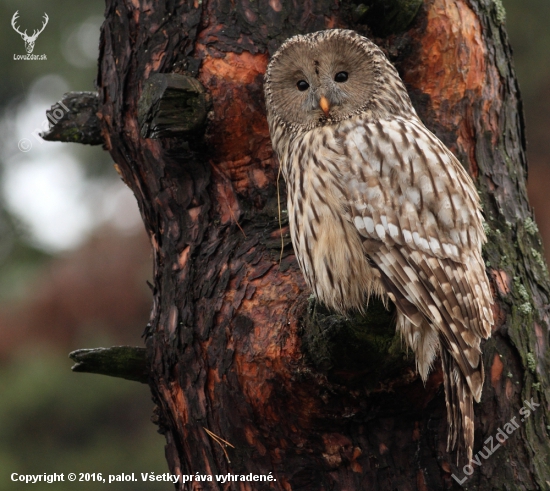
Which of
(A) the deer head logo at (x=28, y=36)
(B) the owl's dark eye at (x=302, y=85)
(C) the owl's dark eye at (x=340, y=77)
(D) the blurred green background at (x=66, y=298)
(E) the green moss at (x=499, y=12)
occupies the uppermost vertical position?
(A) the deer head logo at (x=28, y=36)

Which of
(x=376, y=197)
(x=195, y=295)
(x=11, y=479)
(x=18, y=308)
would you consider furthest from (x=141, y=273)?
(x=376, y=197)

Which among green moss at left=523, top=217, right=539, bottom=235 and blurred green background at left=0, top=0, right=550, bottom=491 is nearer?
green moss at left=523, top=217, right=539, bottom=235

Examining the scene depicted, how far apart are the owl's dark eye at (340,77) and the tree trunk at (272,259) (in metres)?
0.24

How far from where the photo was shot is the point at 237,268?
11.0 feet

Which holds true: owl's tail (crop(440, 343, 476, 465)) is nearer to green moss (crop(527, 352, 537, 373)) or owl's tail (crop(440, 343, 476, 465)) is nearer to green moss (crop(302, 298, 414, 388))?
green moss (crop(302, 298, 414, 388))

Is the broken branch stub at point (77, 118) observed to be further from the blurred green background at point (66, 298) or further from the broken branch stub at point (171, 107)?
the blurred green background at point (66, 298)

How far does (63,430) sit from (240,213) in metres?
5.38

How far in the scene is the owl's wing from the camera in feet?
9.87

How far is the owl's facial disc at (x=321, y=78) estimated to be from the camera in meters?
3.35

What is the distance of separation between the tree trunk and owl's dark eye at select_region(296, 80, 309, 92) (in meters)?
0.19

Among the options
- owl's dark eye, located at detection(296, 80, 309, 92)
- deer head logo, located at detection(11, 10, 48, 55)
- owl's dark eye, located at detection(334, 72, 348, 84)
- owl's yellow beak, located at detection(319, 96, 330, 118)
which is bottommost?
owl's yellow beak, located at detection(319, 96, 330, 118)

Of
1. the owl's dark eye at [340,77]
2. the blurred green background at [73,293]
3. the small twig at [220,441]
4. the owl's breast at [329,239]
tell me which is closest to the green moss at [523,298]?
the owl's breast at [329,239]

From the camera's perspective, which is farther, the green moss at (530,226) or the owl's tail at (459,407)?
the green moss at (530,226)

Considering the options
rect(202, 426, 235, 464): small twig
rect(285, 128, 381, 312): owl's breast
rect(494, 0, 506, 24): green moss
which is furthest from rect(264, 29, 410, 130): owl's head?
rect(202, 426, 235, 464): small twig
